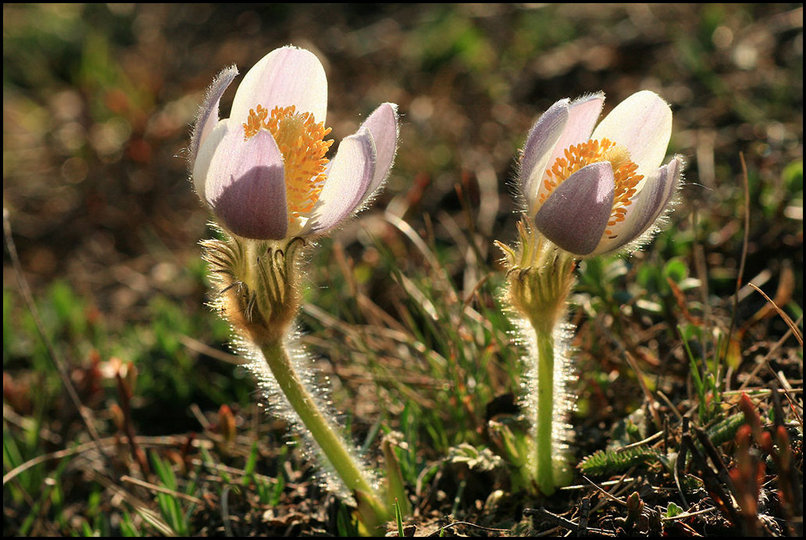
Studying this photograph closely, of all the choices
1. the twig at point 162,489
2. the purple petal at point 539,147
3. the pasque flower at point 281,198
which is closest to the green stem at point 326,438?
the pasque flower at point 281,198

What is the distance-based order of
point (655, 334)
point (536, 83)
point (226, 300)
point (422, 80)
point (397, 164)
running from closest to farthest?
point (226, 300) → point (655, 334) → point (397, 164) → point (536, 83) → point (422, 80)

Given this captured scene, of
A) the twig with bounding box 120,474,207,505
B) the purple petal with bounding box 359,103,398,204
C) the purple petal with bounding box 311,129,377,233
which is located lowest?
the twig with bounding box 120,474,207,505

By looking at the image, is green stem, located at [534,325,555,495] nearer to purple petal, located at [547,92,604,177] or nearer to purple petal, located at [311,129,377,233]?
purple petal, located at [547,92,604,177]

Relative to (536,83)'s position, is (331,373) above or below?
below

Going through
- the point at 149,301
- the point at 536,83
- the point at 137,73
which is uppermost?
the point at 137,73

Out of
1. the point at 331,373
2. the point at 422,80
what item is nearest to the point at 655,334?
the point at 331,373

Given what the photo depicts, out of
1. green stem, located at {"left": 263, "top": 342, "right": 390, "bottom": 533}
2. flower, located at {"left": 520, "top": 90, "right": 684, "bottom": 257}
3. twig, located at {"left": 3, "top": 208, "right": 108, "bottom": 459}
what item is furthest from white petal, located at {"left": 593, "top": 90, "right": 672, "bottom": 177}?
twig, located at {"left": 3, "top": 208, "right": 108, "bottom": 459}

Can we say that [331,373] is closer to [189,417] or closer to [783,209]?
[189,417]
